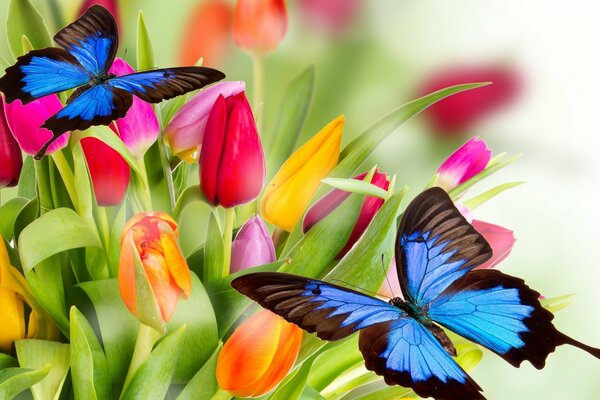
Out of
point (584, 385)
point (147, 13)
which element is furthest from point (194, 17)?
point (584, 385)

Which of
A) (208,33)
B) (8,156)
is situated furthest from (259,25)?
(8,156)

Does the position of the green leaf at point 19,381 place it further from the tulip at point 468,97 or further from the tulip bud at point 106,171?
the tulip at point 468,97

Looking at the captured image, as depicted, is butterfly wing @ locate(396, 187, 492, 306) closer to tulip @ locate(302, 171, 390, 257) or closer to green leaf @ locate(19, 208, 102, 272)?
tulip @ locate(302, 171, 390, 257)

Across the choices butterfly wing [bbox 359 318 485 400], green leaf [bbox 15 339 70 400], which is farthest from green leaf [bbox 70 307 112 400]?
butterfly wing [bbox 359 318 485 400]

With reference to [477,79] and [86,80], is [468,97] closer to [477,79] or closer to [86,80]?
[477,79]

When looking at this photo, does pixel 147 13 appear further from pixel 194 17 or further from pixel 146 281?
pixel 146 281
